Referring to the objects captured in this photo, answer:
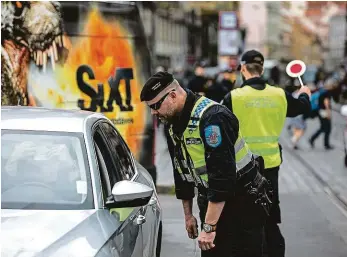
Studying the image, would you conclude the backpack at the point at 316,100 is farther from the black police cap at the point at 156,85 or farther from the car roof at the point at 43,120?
the black police cap at the point at 156,85

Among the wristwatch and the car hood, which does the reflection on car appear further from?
the wristwatch

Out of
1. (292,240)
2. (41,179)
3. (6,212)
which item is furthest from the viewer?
(292,240)

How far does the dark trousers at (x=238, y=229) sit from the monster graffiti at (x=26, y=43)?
512 cm

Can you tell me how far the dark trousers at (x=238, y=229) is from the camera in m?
4.38

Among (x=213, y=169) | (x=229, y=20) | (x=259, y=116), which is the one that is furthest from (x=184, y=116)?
(x=229, y=20)

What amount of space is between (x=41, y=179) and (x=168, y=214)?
15.9 ft

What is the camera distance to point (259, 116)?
19.6 ft

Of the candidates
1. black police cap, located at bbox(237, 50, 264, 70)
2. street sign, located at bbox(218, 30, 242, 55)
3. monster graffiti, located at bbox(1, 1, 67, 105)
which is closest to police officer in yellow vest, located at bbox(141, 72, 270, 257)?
black police cap, located at bbox(237, 50, 264, 70)

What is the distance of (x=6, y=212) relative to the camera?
397cm

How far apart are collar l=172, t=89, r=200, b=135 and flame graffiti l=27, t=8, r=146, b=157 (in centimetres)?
505

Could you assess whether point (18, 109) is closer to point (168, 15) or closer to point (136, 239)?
point (136, 239)

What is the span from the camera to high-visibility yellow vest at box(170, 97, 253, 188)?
4129 mm

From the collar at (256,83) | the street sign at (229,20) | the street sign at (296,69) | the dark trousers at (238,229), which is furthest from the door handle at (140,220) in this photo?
the street sign at (229,20)

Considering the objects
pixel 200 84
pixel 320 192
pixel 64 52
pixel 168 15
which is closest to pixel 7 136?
pixel 64 52
